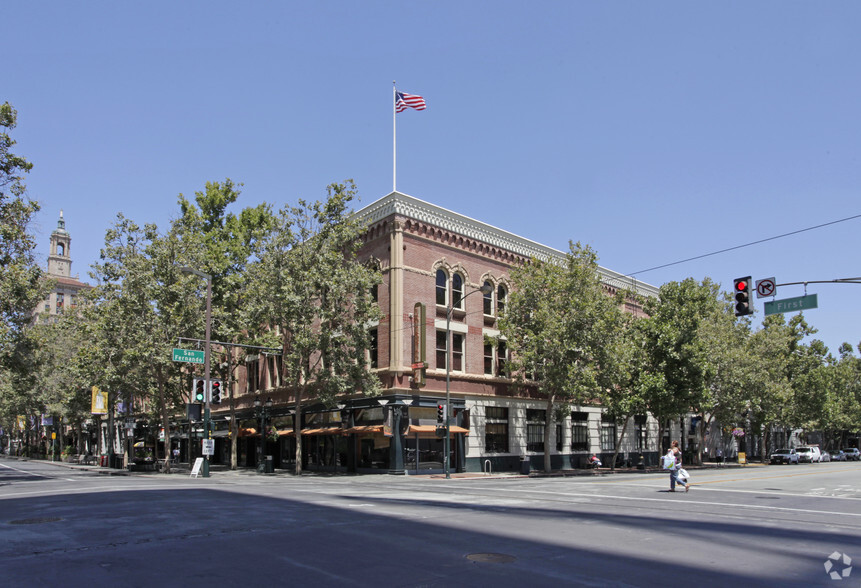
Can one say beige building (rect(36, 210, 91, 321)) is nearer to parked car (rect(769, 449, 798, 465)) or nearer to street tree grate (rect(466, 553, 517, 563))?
parked car (rect(769, 449, 798, 465))

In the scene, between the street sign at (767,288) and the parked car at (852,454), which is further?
the parked car at (852,454)

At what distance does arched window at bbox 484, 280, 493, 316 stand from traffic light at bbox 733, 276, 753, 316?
68.6ft

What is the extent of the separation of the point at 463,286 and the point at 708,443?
4525 centimetres

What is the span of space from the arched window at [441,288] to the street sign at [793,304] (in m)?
19.9

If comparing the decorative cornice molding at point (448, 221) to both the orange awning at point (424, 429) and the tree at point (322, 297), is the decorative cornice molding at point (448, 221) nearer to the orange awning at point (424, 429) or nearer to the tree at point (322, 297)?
the tree at point (322, 297)

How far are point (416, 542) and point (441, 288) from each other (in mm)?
28030

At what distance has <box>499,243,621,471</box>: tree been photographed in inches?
1452

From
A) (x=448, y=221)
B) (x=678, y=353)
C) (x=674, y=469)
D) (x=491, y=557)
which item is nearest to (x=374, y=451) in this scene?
(x=448, y=221)

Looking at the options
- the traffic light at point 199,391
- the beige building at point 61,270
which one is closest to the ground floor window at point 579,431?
the traffic light at point 199,391

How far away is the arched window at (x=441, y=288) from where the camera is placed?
3828 cm

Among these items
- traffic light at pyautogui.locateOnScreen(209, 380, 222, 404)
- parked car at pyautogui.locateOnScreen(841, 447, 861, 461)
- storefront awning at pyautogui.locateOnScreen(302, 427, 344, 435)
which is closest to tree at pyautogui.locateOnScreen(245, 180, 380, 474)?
storefront awning at pyautogui.locateOnScreen(302, 427, 344, 435)

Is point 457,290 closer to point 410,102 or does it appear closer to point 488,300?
point 488,300

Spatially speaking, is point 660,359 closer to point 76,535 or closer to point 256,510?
point 256,510

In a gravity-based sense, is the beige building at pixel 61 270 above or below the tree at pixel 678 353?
above
